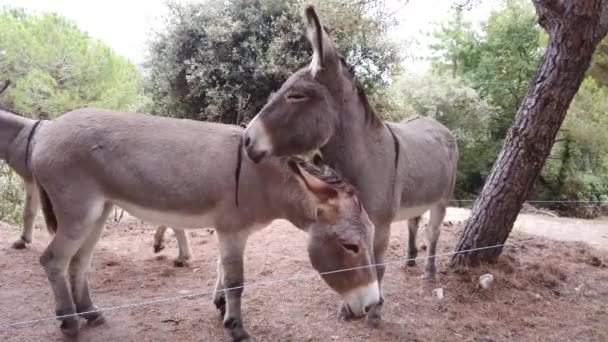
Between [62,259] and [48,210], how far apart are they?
361 mm

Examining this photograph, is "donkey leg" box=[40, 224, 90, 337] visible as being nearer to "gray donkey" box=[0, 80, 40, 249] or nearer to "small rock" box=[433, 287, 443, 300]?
"gray donkey" box=[0, 80, 40, 249]

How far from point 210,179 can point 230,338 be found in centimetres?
107

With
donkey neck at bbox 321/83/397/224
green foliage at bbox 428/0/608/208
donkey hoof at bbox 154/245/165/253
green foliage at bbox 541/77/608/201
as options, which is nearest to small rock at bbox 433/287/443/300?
donkey neck at bbox 321/83/397/224

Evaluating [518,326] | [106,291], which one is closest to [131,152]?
[106,291]

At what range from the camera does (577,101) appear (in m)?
9.05

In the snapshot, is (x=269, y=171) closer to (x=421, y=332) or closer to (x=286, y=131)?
(x=286, y=131)

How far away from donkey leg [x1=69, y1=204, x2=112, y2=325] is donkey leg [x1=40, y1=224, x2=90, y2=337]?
0.24m

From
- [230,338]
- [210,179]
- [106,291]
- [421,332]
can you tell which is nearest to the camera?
[210,179]

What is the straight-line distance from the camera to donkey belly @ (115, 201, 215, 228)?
2.60 m

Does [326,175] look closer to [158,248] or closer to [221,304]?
[221,304]

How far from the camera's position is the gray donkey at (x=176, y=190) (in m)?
2.36

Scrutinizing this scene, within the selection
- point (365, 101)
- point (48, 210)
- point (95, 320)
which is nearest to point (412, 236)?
point (365, 101)

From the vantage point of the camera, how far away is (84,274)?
2.89 metres

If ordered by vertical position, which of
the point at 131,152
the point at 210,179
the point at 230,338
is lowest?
the point at 230,338
